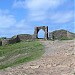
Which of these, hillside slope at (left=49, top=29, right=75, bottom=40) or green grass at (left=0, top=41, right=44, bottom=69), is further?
hillside slope at (left=49, top=29, right=75, bottom=40)

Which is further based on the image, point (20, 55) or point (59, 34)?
point (59, 34)

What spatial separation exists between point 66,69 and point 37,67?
1.81 meters

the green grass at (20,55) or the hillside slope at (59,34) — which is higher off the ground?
the hillside slope at (59,34)

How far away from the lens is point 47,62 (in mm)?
16859

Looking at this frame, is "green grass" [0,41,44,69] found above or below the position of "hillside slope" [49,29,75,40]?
below

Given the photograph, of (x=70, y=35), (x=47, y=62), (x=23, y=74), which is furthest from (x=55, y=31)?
(x=23, y=74)

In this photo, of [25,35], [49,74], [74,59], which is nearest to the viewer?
[49,74]

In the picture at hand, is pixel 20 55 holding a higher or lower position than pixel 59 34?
lower

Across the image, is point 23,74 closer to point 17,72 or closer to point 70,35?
point 17,72

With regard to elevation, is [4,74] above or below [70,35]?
below

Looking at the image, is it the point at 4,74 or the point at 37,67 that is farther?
the point at 37,67

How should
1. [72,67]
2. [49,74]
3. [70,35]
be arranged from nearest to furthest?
[49,74]
[72,67]
[70,35]

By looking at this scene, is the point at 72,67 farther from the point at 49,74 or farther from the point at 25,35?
the point at 25,35

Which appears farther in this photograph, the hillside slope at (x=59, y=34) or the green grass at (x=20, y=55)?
the hillside slope at (x=59, y=34)
